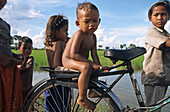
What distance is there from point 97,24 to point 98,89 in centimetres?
64

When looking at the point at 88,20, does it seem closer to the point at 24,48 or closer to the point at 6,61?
the point at 6,61

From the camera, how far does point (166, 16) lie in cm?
218

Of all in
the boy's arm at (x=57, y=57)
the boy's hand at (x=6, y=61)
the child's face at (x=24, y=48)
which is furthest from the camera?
the child's face at (x=24, y=48)

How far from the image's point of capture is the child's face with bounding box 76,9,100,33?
1.64m

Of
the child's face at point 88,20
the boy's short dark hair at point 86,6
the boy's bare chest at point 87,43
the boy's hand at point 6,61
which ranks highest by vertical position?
the boy's short dark hair at point 86,6

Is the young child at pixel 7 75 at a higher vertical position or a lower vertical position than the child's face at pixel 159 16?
lower

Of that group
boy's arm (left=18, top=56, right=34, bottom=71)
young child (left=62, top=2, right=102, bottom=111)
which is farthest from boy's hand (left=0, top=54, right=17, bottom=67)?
young child (left=62, top=2, right=102, bottom=111)

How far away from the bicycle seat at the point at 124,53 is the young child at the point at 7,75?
1129mm

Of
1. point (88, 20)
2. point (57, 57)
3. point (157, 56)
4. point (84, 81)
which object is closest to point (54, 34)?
point (57, 57)

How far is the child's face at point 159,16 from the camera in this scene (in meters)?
2.16

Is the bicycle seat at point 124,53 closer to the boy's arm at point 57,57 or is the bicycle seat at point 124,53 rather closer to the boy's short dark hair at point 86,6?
the boy's short dark hair at point 86,6

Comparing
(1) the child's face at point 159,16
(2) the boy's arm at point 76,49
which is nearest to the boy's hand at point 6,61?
(2) the boy's arm at point 76,49

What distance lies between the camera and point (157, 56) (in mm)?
2195

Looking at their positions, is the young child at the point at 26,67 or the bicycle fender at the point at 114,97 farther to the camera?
the young child at the point at 26,67
